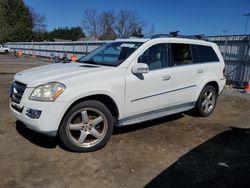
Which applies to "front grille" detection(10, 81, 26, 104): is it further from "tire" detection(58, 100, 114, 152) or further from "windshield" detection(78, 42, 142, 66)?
"windshield" detection(78, 42, 142, 66)

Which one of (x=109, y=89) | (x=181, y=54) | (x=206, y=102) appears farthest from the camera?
(x=206, y=102)

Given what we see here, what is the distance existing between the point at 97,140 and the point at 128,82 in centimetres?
108

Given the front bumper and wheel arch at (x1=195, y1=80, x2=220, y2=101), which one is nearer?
the front bumper

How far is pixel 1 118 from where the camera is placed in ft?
18.1

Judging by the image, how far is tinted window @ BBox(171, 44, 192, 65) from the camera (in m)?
5.02

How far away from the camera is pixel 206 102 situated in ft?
19.9

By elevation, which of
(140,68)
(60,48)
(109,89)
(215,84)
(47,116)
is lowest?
(47,116)

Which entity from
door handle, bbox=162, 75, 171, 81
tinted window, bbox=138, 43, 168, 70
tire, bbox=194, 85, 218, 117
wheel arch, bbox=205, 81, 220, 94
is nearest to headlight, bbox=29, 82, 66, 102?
tinted window, bbox=138, 43, 168, 70

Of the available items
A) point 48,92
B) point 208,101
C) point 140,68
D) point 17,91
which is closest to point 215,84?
point 208,101

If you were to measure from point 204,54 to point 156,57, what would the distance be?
1.61m

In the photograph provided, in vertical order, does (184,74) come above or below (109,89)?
above

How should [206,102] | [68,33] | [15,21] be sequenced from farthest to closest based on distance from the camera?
1. [68,33]
2. [15,21]
3. [206,102]

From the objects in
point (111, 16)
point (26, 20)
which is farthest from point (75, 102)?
point (26, 20)

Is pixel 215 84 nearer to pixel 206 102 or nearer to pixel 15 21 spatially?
pixel 206 102
